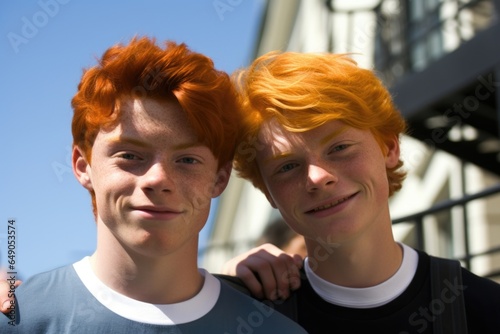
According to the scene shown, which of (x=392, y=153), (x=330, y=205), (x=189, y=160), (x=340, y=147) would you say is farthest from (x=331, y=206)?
(x=189, y=160)

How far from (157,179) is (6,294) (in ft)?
2.12

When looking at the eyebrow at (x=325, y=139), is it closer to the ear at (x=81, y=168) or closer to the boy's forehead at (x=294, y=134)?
the boy's forehead at (x=294, y=134)

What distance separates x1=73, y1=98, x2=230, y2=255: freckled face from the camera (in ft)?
8.82

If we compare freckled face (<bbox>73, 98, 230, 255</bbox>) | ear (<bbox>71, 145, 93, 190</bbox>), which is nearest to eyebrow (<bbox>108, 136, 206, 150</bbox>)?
freckled face (<bbox>73, 98, 230, 255</bbox>)

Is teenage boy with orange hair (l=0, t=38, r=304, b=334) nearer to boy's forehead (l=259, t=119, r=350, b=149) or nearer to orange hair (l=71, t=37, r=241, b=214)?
orange hair (l=71, t=37, r=241, b=214)

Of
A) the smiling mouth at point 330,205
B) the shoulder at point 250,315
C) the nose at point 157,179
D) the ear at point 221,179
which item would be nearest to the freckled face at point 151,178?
the nose at point 157,179

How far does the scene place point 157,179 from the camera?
A: 8.75 ft

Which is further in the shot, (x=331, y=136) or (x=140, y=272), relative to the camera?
(x=331, y=136)

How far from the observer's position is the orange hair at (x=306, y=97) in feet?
10.7

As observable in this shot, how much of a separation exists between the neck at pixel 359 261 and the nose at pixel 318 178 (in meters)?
0.31

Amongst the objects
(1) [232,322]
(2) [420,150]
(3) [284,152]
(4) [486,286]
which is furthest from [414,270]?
(2) [420,150]

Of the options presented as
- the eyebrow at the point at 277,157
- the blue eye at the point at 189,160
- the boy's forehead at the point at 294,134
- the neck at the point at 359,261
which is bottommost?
the neck at the point at 359,261

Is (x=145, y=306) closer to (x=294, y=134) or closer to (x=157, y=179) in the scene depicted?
(x=157, y=179)

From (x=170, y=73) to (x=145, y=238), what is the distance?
59 cm
